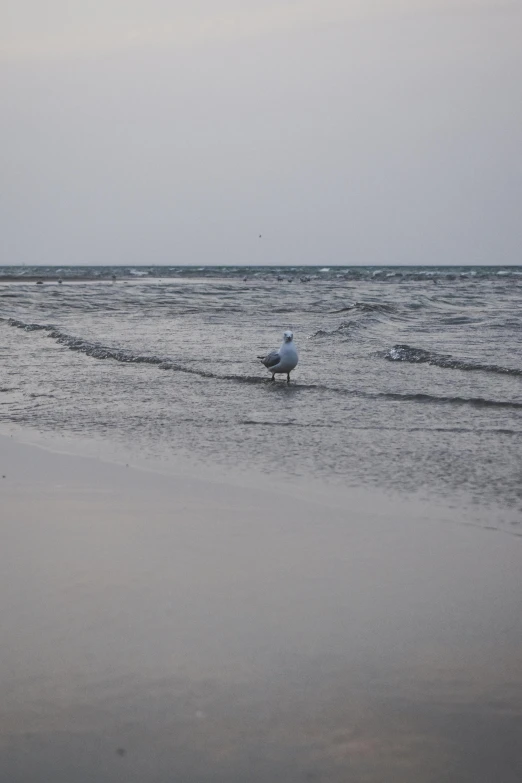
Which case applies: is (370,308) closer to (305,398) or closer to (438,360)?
(438,360)

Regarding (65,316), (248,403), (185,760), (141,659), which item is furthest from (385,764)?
(65,316)

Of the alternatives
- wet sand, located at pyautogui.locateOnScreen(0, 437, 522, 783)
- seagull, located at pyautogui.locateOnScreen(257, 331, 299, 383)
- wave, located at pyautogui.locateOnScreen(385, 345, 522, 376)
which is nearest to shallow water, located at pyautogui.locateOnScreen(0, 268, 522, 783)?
wet sand, located at pyautogui.locateOnScreen(0, 437, 522, 783)

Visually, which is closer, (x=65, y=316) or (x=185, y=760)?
(x=185, y=760)

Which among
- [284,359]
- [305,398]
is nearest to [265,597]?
[305,398]

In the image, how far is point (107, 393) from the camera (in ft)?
29.4

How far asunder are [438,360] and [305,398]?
10.6ft

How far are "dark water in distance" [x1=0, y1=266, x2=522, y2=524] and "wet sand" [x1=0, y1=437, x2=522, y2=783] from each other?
1.22 m

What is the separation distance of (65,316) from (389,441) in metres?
16.0

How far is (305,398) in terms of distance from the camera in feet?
29.0

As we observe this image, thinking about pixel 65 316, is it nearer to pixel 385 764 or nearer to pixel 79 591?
pixel 79 591

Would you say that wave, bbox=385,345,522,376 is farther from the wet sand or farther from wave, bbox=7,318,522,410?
the wet sand

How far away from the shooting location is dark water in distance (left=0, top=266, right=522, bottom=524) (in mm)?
5809

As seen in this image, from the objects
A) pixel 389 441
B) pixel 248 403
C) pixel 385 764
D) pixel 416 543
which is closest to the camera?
pixel 385 764

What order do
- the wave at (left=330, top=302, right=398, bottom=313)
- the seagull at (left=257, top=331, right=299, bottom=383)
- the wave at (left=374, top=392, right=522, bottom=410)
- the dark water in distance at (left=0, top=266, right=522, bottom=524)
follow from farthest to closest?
the wave at (left=330, top=302, right=398, bottom=313) < the seagull at (left=257, top=331, right=299, bottom=383) < the wave at (left=374, top=392, right=522, bottom=410) < the dark water in distance at (left=0, top=266, right=522, bottom=524)
